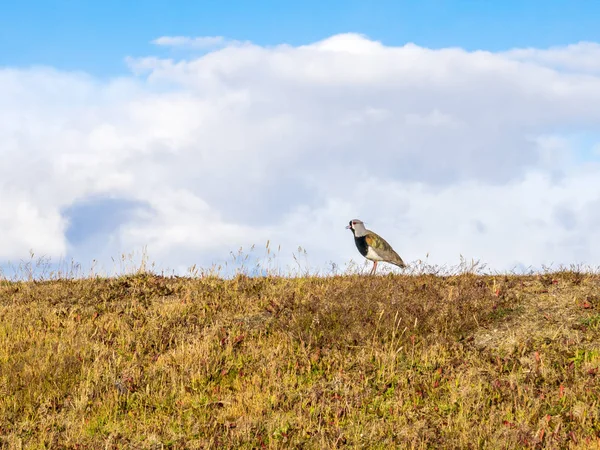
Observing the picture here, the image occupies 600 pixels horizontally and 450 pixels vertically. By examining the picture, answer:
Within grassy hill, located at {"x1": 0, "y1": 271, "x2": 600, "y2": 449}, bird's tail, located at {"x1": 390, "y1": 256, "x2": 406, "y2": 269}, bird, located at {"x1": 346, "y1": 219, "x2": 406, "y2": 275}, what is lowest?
grassy hill, located at {"x1": 0, "y1": 271, "x2": 600, "y2": 449}

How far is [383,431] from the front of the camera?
7.07 metres

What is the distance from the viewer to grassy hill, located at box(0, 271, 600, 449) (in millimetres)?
7109

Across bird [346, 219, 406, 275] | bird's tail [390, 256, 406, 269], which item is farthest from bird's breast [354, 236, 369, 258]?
bird's tail [390, 256, 406, 269]

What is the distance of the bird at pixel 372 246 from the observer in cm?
1431

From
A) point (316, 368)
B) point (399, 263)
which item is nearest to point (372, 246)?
point (399, 263)

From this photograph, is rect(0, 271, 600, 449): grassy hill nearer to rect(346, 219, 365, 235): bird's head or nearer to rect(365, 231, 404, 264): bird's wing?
rect(365, 231, 404, 264): bird's wing

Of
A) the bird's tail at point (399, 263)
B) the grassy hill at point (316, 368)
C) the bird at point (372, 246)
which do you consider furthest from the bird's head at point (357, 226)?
the grassy hill at point (316, 368)

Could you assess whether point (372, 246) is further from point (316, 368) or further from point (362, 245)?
point (316, 368)

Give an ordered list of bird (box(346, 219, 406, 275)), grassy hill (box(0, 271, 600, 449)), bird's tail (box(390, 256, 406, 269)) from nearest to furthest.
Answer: grassy hill (box(0, 271, 600, 449)) → bird (box(346, 219, 406, 275)) → bird's tail (box(390, 256, 406, 269))

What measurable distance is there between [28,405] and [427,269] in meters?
7.92

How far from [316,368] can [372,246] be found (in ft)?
19.4

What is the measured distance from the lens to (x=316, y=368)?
8750mm

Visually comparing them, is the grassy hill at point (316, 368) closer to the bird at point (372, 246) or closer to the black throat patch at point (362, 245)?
the bird at point (372, 246)

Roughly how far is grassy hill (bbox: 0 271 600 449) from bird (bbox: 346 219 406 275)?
2149 mm
